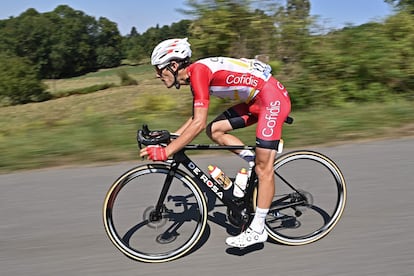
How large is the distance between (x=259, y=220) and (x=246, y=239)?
180mm

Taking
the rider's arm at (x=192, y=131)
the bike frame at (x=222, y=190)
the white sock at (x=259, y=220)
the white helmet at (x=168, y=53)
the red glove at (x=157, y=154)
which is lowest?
the white sock at (x=259, y=220)

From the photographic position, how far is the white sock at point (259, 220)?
438 centimetres

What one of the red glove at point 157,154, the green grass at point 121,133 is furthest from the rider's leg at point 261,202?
the green grass at point 121,133

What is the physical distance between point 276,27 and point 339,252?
8.28 meters

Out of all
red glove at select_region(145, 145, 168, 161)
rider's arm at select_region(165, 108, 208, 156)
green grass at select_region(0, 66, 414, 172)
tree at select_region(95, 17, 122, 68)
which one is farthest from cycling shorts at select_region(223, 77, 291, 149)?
tree at select_region(95, 17, 122, 68)

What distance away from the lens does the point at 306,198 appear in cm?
478

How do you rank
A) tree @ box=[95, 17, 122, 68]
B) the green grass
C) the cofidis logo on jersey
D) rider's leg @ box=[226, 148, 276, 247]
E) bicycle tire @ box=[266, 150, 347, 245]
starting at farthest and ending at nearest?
tree @ box=[95, 17, 122, 68] → the green grass → bicycle tire @ box=[266, 150, 347, 245] → rider's leg @ box=[226, 148, 276, 247] → the cofidis logo on jersey

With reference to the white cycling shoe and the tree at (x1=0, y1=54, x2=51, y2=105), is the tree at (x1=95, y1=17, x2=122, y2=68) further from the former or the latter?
the white cycling shoe

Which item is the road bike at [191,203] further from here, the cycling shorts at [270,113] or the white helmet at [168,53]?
the white helmet at [168,53]

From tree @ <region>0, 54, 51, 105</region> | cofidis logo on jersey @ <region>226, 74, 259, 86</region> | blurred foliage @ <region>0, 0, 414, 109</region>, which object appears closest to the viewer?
cofidis logo on jersey @ <region>226, 74, 259, 86</region>

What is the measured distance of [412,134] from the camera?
7.86 metres

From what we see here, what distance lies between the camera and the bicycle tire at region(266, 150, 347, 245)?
183 inches

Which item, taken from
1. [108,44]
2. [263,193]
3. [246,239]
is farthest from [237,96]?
[108,44]

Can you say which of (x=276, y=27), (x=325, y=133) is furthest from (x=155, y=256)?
(x=276, y=27)
